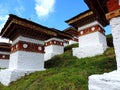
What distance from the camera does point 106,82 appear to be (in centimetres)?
490

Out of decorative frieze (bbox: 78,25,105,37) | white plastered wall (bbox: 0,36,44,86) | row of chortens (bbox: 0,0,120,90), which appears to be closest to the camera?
row of chortens (bbox: 0,0,120,90)

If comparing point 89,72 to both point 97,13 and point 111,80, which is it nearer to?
point 97,13

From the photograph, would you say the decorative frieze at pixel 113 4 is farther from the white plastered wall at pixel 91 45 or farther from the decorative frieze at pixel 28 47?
the white plastered wall at pixel 91 45

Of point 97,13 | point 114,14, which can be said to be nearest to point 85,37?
point 97,13

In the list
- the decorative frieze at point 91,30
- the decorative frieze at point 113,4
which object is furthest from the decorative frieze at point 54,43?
the decorative frieze at point 113,4

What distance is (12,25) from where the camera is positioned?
44.2 feet

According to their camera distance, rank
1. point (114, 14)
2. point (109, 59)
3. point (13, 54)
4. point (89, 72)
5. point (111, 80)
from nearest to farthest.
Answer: point (111, 80) → point (114, 14) → point (89, 72) → point (109, 59) → point (13, 54)

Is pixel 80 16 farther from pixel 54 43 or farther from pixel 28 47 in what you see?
pixel 54 43

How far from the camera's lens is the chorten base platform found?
4.69m

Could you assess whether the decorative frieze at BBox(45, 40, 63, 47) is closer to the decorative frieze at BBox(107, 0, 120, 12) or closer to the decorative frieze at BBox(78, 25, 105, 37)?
the decorative frieze at BBox(78, 25, 105, 37)

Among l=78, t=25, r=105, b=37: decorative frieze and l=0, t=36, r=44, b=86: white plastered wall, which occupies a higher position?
l=78, t=25, r=105, b=37: decorative frieze

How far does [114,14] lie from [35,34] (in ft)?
32.6

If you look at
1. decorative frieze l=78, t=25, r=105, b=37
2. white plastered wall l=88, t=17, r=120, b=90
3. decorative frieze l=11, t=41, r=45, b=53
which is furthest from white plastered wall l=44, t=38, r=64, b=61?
white plastered wall l=88, t=17, r=120, b=90

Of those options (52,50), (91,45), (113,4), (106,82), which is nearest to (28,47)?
(91,45)
